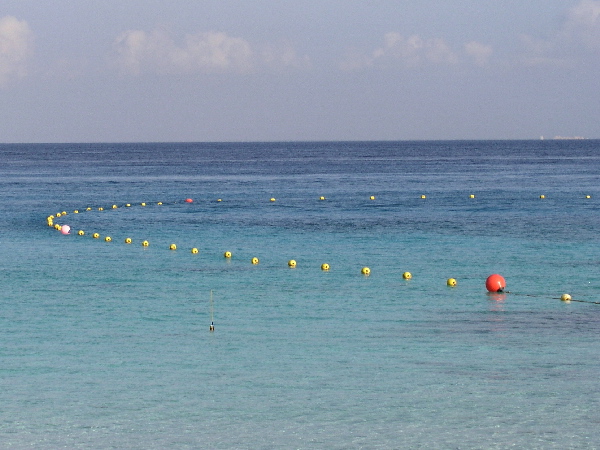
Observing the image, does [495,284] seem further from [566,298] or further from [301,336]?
[301,336]

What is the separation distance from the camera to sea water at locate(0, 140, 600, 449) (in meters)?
18.6

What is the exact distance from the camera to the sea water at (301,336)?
733 inches

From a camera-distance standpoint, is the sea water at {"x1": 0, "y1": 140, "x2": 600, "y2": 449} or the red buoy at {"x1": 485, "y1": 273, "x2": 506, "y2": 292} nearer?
the sea water at {"x1": 0, "y1": 140, "x2": 600, "y2": 449}

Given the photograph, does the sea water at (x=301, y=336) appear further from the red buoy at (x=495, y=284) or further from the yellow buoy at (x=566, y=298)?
the yellow buoy at (x=566, y=298)

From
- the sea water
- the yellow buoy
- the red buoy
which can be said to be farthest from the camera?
the red buoy

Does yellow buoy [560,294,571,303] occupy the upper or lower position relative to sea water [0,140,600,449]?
upper

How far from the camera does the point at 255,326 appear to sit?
90.4ft

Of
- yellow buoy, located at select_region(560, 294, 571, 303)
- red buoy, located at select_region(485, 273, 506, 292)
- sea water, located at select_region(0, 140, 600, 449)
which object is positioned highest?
red buoy, located at select_region(485, 273, 506, 292)

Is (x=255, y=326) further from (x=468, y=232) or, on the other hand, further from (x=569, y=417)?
(x=468, y=232)

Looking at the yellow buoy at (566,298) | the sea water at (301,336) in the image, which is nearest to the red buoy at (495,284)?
the sea water at (301,336)

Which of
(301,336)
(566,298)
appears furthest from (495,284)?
(301,336)

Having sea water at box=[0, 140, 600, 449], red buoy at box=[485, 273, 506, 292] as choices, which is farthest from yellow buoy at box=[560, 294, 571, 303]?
red buoy at box=[485, 273, 506, 292]

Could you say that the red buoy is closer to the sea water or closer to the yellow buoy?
the sea water

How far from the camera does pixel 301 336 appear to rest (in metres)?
26.2
